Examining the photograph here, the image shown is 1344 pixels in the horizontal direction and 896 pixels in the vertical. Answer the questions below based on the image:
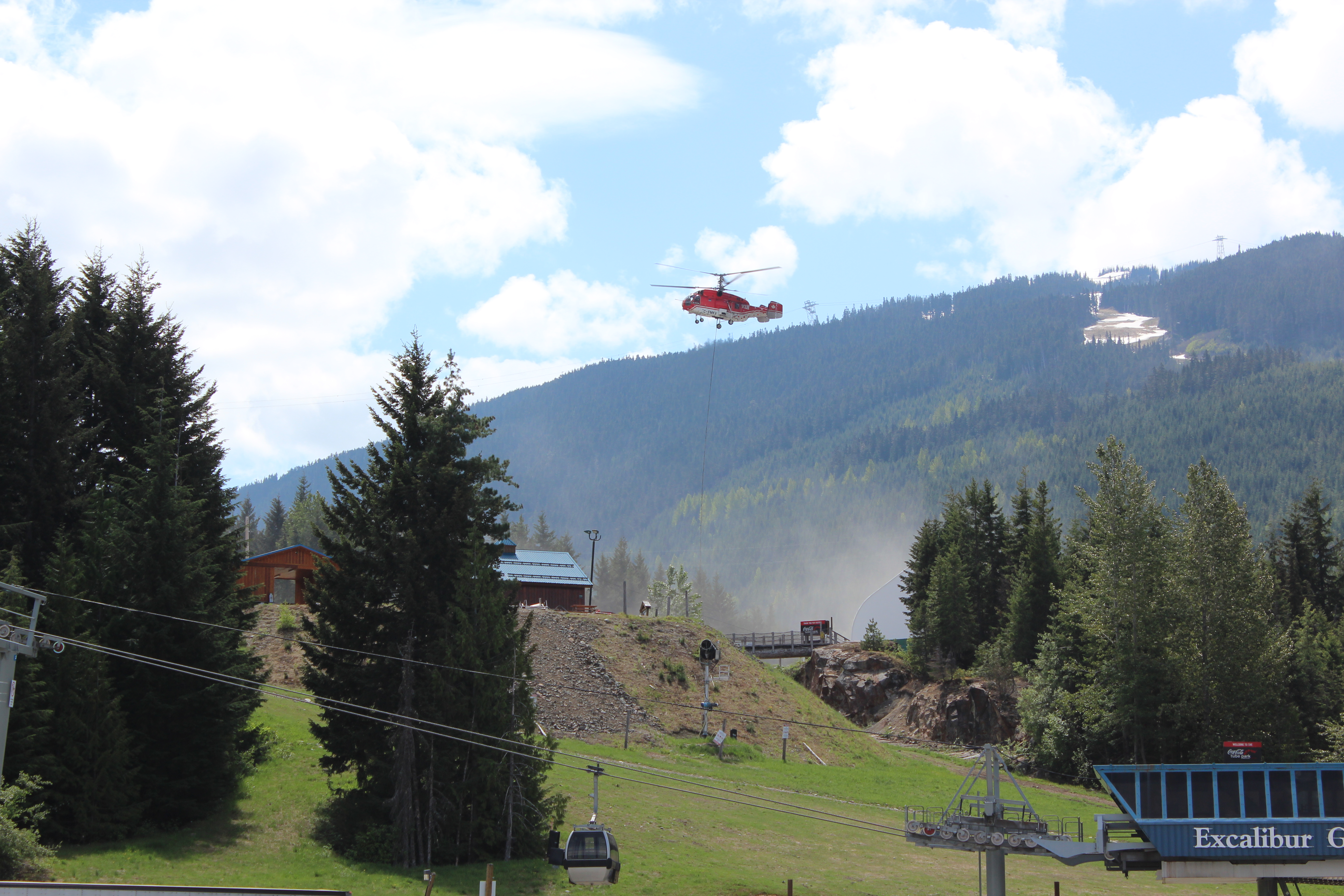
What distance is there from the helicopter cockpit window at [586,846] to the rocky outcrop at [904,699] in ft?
162

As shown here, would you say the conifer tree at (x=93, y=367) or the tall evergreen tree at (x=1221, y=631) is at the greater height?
the conifer tree at (x=93, y=367)

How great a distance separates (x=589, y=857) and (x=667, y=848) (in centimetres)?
827

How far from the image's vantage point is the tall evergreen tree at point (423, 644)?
33719mm

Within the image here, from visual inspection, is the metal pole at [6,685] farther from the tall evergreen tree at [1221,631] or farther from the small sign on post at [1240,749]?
the tall evergreen tree at [1221,631]

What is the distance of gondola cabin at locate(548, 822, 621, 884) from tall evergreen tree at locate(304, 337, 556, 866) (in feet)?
16.2

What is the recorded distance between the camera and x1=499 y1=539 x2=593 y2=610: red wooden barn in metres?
80.5

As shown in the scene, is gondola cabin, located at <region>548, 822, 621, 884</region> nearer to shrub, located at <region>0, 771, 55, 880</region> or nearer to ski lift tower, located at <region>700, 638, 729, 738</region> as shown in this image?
shrub, located at <region>0, 771, 55, 880</region>

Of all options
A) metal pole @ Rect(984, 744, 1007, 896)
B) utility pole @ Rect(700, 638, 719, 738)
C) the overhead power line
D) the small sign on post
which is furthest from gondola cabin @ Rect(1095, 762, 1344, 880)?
utility pole @ Rect(700, 638, 719, 738)

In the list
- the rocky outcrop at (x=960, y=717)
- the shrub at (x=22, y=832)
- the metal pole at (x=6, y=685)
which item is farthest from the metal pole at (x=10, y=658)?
the rocky outcrop at (x=960, y=717)

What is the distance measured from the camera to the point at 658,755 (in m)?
52.8

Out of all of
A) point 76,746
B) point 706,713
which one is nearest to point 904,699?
point 706,713

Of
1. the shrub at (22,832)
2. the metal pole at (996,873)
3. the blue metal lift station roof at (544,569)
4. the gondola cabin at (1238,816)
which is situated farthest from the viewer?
the blue metal lift station roof at (544,569)

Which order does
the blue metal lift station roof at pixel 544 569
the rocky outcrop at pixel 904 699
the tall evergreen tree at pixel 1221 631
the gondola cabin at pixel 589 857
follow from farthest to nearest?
the blue metal lift station roof at pixel 544 569, the rocky outcrop at pixel 904 699, the tall evergreen tree at pixel 1221 631, the gondola cabin at pixel 589 857

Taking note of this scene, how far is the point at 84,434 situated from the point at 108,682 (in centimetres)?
1392
